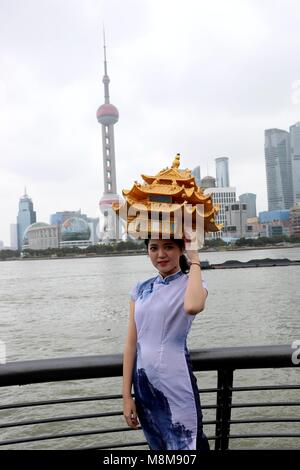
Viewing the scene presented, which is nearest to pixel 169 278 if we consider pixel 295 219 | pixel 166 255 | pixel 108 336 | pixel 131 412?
pixel 166 255

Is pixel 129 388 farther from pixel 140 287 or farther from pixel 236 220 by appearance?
pixel 236 220

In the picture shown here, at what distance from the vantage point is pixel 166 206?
5.43 ft

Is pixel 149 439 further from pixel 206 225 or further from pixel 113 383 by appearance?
pixel 113 383

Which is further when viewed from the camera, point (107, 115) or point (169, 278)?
point (107, 115)

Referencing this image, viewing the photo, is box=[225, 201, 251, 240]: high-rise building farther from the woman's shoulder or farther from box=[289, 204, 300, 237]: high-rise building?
the woman's shoulder

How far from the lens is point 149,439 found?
1687 mm

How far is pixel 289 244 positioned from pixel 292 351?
10208 cm

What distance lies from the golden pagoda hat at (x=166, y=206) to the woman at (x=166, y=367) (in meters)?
0.09

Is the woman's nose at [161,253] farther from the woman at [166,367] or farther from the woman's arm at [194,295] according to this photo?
the woman's arm at [194,295]

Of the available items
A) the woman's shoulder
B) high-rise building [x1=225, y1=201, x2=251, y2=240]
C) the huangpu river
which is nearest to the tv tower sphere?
high-rise building [x1=225, y1=201, x2=251, y2=240]

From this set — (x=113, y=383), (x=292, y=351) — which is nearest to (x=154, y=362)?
(x=292, y=351)

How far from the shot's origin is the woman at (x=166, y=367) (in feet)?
5.35

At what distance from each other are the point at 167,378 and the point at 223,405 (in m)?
0.37

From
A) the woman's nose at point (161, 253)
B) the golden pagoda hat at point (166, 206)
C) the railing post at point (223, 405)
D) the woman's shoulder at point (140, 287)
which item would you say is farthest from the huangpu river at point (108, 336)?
the golden pagoda hat at point (166, 206)
